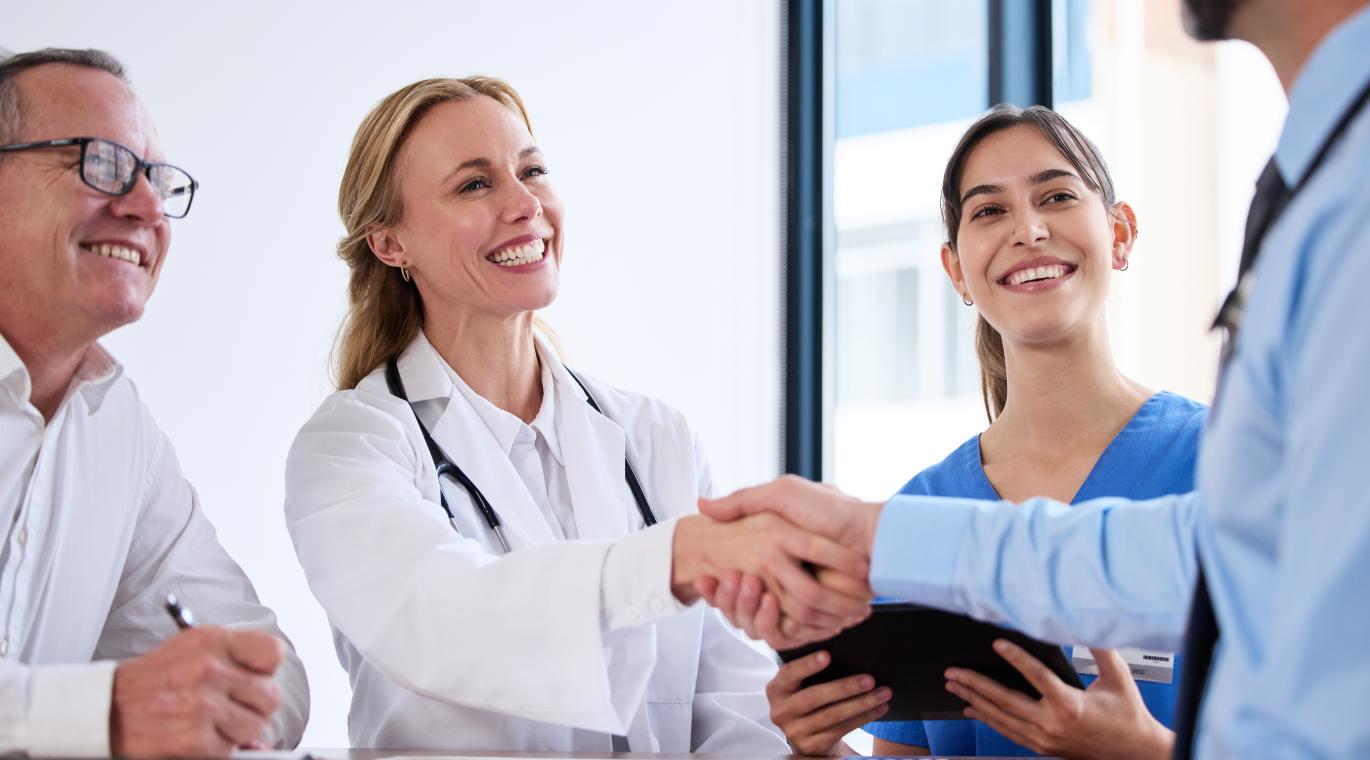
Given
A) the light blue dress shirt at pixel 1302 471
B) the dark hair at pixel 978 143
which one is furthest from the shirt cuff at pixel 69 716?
the dark hair at pixel 978 143

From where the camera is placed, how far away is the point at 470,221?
6.66ft

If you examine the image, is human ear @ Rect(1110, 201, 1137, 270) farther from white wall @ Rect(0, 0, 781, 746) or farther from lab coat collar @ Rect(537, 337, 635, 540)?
white wall @ Rect(0, 0, 781, 746)

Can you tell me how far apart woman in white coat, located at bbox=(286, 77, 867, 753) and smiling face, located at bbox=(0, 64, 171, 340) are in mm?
328

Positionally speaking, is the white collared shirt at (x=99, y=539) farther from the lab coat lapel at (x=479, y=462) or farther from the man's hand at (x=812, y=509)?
the man's hand at (x=812, y=509)

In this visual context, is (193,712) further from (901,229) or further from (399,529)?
(901,229)

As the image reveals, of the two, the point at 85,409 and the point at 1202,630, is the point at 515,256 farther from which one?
the point at 1202,630

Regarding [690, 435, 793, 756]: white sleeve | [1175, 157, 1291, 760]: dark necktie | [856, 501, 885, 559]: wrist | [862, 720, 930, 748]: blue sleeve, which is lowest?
A: [862, 720, 930, 748]: blue sleeve

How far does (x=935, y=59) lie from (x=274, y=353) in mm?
2259

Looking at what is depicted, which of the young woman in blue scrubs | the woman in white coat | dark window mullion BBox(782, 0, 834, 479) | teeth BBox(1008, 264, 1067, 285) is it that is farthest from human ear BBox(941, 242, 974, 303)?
dark window mullion BBox(782, 0, 834, 479)

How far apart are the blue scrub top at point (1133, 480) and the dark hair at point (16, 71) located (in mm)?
1415

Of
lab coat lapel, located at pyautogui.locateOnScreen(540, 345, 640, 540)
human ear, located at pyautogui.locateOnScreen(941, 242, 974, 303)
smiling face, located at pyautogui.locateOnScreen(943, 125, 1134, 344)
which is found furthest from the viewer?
human ear, located at pyautogui.locateOnScreen(941, 242, 974, 303)

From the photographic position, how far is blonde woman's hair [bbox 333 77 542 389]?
208 cm

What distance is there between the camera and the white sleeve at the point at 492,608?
56.8 inches

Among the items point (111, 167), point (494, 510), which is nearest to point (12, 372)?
point (111, 167)
